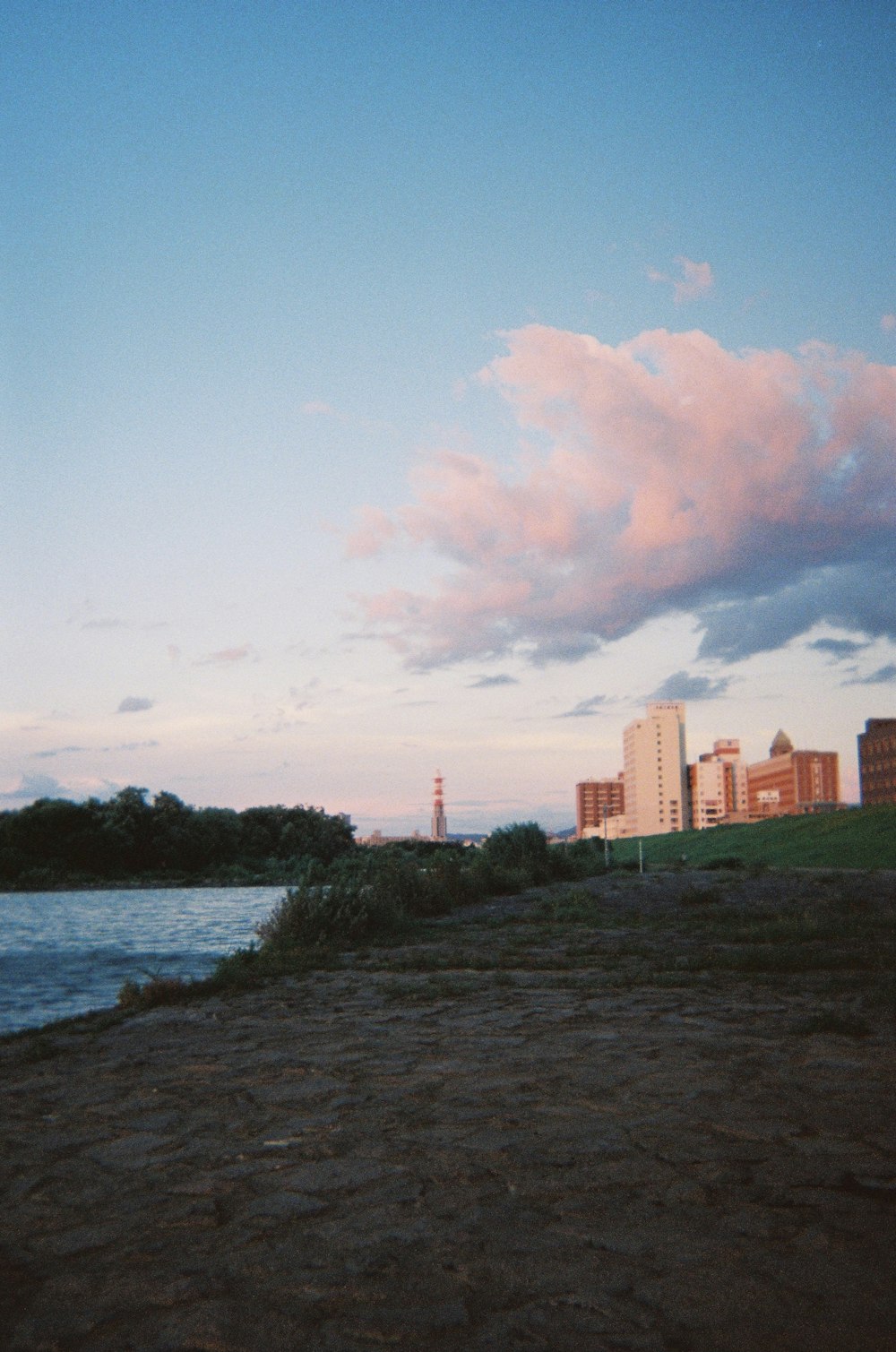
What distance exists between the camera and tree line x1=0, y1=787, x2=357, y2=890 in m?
46.1

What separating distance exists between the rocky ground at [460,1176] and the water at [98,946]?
137 inches

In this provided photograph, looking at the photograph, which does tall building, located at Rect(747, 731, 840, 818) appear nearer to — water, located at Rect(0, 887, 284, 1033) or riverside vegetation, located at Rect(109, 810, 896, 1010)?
water, located at Rect(0, 887, 284, 1033)

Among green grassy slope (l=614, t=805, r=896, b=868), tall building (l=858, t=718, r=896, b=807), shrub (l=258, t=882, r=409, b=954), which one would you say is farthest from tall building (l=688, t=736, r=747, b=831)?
shrub (l=258, t=882, r=409, b=954)

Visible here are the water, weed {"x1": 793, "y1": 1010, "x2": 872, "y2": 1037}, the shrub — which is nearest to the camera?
weed {"x1": 793, "y1": 1010, "x2": 872, "y2": 1037}

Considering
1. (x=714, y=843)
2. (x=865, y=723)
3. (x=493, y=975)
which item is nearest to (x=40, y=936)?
(x=493, y=975)

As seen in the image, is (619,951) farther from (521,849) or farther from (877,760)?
(877,760)

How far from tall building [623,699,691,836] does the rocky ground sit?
168 meters

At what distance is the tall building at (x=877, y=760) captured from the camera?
12619cm

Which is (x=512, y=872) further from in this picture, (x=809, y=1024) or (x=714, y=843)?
(x=714, y=843)

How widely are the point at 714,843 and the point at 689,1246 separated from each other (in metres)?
49.5

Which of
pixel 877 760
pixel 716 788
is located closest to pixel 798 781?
pixel 716 788

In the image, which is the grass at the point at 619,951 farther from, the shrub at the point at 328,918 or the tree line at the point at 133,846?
the tree line at the point at 133,846

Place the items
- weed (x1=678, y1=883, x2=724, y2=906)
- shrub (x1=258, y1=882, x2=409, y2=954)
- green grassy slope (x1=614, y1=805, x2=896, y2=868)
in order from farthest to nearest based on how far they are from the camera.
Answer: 1. green grassy slope (x1=614, y1=805, x2=896, y2=868)
2. weed (x1=678, y1=883, x2=724, y2=906)
3. shrub (x1=258, y1=882, x2=409, y2=954)

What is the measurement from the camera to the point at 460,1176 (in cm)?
308
